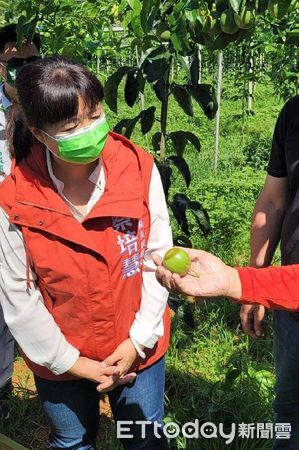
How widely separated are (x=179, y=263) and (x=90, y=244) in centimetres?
27

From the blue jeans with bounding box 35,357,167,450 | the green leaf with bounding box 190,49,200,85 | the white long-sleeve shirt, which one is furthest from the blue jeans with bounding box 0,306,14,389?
the green leaf with bounding box 190,49,200,85

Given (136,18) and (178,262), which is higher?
(136,18)

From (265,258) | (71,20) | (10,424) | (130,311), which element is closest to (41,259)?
(130,311)

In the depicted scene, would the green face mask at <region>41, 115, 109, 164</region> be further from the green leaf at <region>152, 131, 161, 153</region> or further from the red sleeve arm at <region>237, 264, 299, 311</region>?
the green leaf at <region>152, 131, 161, 153</region>

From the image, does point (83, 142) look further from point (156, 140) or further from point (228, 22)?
point (156, 140)

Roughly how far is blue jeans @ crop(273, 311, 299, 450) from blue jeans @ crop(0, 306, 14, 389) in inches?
43.0

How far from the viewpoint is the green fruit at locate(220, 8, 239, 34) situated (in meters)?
1.37

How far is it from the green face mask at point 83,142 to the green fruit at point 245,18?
0.41 metres

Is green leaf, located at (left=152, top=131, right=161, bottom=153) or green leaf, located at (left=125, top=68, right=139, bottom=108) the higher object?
green leaf, located at (left=125, top=68, right=139, bottom=108)

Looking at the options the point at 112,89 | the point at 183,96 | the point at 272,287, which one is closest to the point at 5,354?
the point at 112,89

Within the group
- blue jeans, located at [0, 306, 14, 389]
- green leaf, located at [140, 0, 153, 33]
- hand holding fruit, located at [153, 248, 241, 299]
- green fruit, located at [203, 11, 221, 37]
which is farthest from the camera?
blue jeans, located at [0, 306, 14, 389]

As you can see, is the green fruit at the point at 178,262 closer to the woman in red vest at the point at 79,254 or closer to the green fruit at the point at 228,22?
the woman in red vest at the point at 79,254

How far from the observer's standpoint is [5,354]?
219cm

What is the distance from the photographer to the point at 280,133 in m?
1.46
